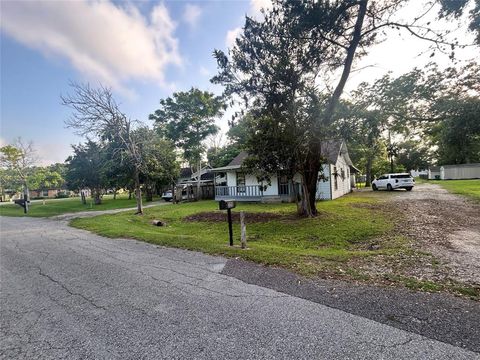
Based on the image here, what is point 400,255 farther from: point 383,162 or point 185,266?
point 383,162

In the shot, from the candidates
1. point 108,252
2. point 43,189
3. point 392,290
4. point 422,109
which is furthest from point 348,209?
point 43,189

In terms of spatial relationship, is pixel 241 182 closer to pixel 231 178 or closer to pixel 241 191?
pixel 241 191

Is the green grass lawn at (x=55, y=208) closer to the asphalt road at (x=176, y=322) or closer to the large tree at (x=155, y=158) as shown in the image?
the large tree at (x=155, y=158)

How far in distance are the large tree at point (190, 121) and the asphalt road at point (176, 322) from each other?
1091 inches

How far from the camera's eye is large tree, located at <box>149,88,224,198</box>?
3222cm

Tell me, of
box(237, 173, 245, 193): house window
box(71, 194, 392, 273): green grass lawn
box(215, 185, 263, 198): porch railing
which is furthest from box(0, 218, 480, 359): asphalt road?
box(237, 173, 245, 193): house window

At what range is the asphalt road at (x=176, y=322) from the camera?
2.53 m

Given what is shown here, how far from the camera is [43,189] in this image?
70.3m

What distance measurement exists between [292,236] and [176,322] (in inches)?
291

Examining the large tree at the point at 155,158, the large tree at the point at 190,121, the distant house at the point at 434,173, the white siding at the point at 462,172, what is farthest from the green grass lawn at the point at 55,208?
the distant house at the point at 434,173

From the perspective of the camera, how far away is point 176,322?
3.12m

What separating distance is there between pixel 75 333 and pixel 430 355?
378 centimetres

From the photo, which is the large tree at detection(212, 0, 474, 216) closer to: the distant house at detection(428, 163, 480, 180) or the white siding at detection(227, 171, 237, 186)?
the white siding at detection(227, 171, 237, 186)

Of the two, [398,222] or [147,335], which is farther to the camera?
[398,222]
